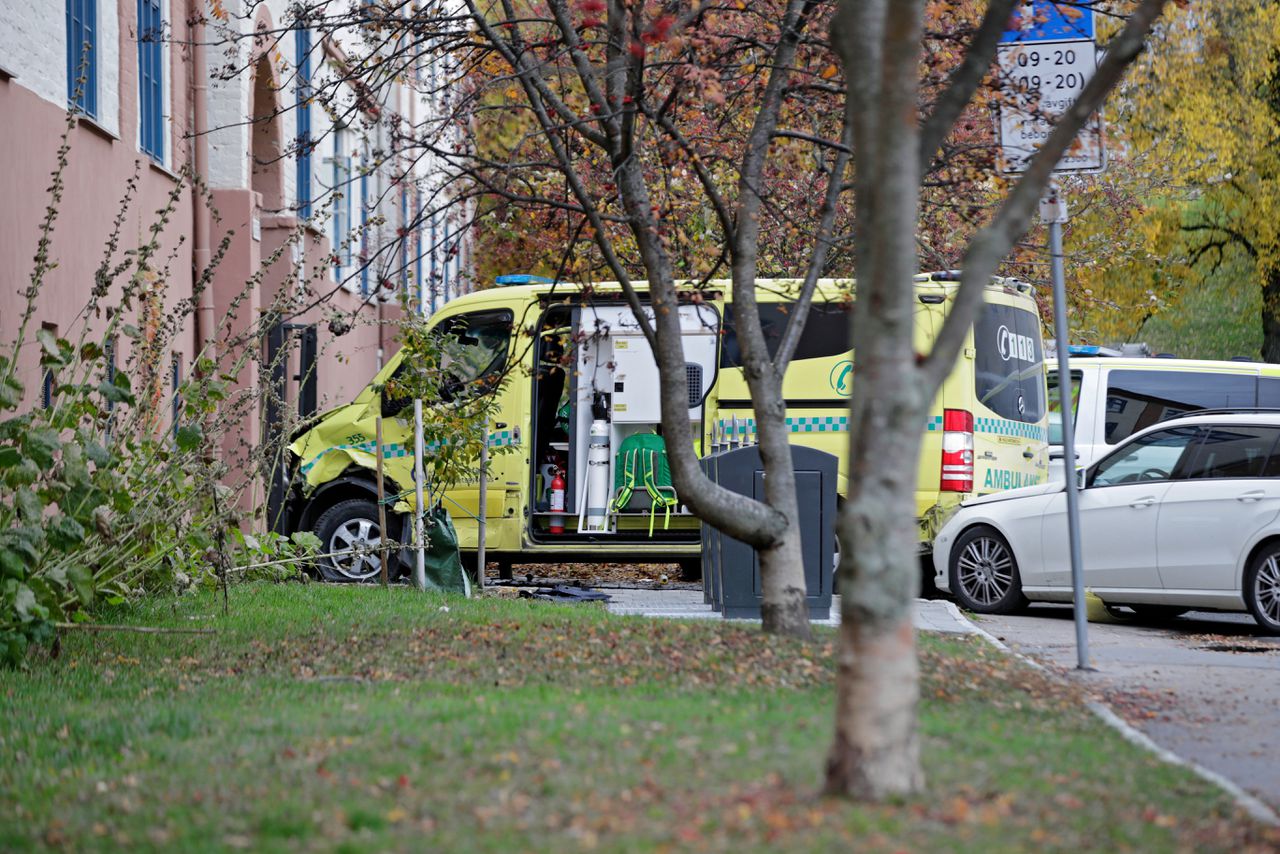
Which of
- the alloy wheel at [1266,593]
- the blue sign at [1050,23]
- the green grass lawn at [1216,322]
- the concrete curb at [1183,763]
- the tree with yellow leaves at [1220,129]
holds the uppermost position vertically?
the tree with yellow leaves at [1220,129]

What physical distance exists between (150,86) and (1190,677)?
1158 cm

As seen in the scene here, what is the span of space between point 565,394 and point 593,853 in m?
10.5

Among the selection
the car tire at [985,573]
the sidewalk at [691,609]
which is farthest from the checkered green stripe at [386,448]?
the car tire at [985,573]

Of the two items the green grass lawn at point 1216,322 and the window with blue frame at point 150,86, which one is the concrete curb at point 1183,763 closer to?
the window with blue frame at point 150,86

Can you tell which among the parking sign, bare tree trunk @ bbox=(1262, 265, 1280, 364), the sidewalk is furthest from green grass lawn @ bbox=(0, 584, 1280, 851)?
bare tree trunk @ bbox=(1262, 265, 1280, 364)

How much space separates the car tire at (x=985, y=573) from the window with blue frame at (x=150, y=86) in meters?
8.52

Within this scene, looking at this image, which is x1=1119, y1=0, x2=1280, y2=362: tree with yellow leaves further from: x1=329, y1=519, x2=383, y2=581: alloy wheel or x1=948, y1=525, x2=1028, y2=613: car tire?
x1=329, y1=519, x2=383, y2=581: alloy wheel

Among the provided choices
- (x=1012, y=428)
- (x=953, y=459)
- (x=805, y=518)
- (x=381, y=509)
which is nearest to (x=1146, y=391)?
(x=1012, y=428)

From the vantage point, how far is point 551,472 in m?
14.8

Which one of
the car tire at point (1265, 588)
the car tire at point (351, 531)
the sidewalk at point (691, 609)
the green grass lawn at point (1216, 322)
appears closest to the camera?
the sidewalk at point (691, 609)

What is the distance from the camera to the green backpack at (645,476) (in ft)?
46.7

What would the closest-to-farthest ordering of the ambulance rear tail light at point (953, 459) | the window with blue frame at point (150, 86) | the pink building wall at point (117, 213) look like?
the pink building wall at point (117, 213), the ambulance rear tail light at point (953, 459), the window with blue frame at point (150, 86)

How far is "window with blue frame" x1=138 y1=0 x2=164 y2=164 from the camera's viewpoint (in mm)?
15930

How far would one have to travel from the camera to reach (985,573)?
13523mm
